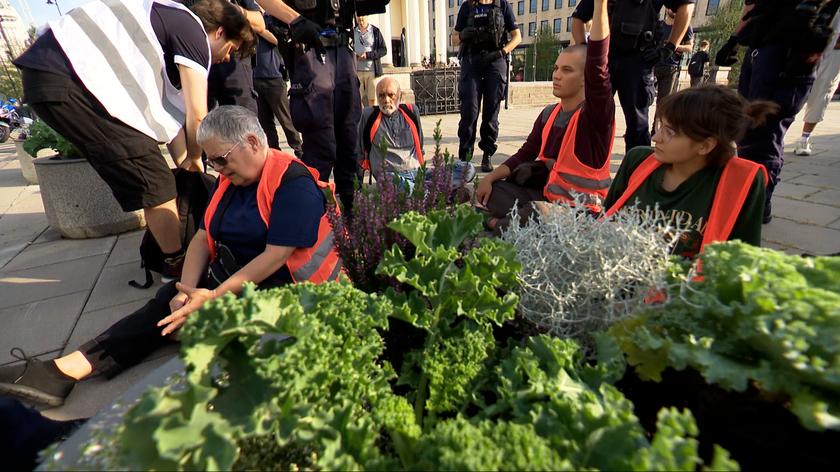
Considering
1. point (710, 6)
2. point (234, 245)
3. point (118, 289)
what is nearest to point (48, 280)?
point (118, 289)

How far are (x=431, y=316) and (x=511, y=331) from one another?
0.93 ft

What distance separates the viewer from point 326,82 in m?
3.78

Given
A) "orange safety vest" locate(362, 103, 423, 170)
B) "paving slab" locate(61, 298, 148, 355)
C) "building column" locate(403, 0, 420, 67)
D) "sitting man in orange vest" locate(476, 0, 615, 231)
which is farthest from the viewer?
"building column" locate(403, 0, 420, 67)

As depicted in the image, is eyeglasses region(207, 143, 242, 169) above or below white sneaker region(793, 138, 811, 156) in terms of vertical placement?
above

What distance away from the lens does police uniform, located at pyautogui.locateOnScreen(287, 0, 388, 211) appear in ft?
11.9

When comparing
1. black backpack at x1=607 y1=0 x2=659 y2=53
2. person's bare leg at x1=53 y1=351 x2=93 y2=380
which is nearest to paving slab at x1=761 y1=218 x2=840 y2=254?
black backpack at x1=607 y1=0 x2=659 y2=53

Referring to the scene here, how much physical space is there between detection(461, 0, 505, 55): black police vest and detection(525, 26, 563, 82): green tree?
150 feet

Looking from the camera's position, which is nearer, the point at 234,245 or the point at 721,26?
the point at 234,245

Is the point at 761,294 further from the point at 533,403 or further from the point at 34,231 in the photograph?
the point at 34,231

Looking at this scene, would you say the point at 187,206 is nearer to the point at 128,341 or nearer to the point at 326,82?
the point at 128,341

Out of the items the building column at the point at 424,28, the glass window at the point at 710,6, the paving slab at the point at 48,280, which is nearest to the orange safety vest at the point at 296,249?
the paving slab at the point at 48,280

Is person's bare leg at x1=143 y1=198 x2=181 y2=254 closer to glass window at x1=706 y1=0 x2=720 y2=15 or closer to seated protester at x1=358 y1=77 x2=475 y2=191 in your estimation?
seated protester at x1=358 y1=77 x2=475 y2=191

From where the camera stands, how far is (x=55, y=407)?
88.3 inches

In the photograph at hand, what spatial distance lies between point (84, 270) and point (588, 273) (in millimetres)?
4627
